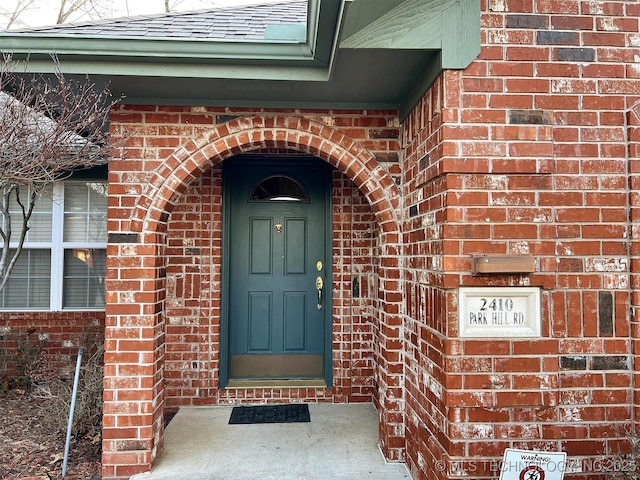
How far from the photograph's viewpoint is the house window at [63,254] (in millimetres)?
5098

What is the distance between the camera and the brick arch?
326 cm

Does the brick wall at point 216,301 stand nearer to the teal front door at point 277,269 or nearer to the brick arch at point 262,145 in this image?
the teal front door at point 277,269

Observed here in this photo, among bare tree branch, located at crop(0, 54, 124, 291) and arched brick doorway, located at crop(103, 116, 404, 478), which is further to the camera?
arched brick doorway, located at crop(103, 116, 404, 478)

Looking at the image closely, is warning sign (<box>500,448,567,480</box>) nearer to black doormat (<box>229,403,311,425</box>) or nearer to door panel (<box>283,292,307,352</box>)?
black doormat (<box>229,403,311,425</box>)

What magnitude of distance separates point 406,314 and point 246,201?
2173 mm

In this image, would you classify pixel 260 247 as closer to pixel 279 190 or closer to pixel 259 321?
pixel 279 190

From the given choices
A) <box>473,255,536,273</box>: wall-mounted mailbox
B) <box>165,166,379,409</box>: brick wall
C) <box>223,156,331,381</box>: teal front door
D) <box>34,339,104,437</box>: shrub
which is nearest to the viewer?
<box>473,255,536,273</box>: wall-mounted mailbox

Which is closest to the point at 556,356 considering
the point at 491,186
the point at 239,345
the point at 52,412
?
the point at 491,186

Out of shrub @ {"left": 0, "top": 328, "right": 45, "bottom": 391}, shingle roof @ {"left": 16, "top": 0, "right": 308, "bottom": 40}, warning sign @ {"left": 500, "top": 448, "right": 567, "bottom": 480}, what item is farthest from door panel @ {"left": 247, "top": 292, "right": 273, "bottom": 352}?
warning sign @ {"left": 500, "top": 448, "right": 567, "bottom": 480}

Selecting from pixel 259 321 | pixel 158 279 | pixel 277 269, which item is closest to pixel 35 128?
pixel 158 279

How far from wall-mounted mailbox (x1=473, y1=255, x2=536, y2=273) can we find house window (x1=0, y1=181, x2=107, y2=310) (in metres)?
4.27

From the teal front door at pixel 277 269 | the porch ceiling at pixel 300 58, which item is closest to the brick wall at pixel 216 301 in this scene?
the teal front door at pixel 277 269

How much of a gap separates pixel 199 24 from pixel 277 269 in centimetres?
240

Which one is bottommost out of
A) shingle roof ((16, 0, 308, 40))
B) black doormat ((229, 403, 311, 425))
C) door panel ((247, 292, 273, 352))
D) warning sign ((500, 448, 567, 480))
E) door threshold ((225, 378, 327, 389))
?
black doormat ((229, 403, 311, 425))
